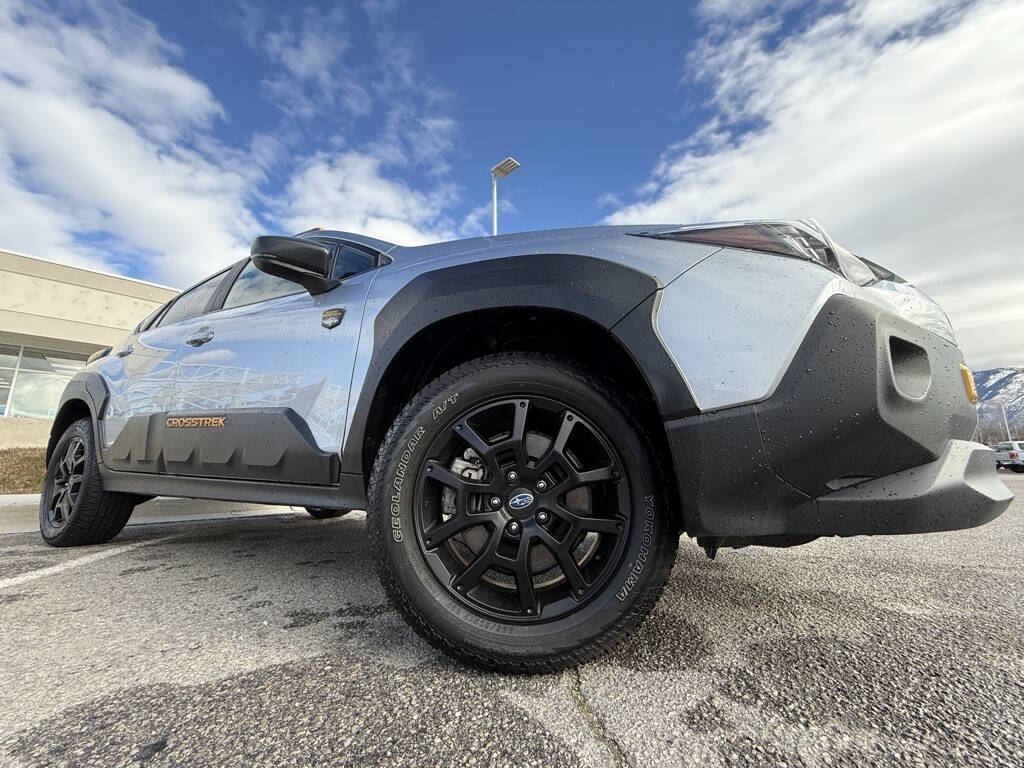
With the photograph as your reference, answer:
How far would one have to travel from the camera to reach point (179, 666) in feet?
4.51

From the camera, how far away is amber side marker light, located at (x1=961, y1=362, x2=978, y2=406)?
1.48 meters

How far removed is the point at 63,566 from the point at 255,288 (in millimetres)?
1786

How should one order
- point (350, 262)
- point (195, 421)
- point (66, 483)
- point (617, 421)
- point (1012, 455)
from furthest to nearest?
point (1012, 455), point (66, 483), point (195, 421), point (350, 262), point (617, 421)

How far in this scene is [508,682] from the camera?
4.21 ft

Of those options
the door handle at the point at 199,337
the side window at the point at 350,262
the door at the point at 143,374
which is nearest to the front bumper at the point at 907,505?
the side window at the point at 350,262

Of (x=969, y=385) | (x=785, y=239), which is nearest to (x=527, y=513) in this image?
(x=785, y=239)

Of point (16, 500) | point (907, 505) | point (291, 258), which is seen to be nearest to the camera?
point (907, 505)

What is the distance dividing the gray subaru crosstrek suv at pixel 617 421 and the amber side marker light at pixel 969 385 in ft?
0.04

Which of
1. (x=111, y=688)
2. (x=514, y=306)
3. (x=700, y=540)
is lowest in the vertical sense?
(x=111, y=688)

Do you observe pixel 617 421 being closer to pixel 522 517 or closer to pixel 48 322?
pixel 522 517

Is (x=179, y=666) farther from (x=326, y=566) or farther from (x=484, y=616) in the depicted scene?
(x=326, y=566)

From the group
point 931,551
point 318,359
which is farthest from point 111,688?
point 931,551

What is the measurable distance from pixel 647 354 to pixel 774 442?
39 centimetres

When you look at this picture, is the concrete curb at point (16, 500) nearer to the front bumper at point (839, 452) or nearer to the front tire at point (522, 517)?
the front tire at point (522, 517)
